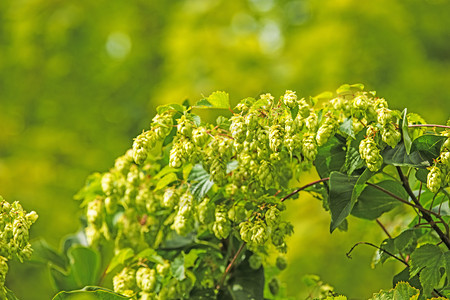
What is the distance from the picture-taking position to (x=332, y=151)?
175cm

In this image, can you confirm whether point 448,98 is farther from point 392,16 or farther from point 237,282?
point 237,282

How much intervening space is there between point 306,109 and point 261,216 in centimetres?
33

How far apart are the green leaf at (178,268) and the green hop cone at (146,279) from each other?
0.21ft

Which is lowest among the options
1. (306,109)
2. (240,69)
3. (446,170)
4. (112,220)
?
(112,220)

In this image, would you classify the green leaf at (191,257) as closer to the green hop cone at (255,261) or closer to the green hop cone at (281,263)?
the green hop cone at (255,261)

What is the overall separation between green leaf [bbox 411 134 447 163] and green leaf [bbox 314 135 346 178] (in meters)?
0.23

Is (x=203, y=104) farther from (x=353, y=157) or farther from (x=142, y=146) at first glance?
(x=353, y=157)

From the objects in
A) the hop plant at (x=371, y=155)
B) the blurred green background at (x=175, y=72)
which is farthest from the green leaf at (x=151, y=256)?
the blurred green background at (x=175, y=72)

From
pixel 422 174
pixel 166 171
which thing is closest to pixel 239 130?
pixel 166 171

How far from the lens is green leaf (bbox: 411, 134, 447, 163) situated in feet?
5.11

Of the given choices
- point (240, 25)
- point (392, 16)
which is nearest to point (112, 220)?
point (392, 16)

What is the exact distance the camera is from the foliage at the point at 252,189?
159cm

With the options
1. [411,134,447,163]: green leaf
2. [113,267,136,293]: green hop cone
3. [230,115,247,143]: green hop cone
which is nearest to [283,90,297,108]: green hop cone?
[230,115,247,143]: green hop cone

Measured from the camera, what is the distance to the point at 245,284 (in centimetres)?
199
